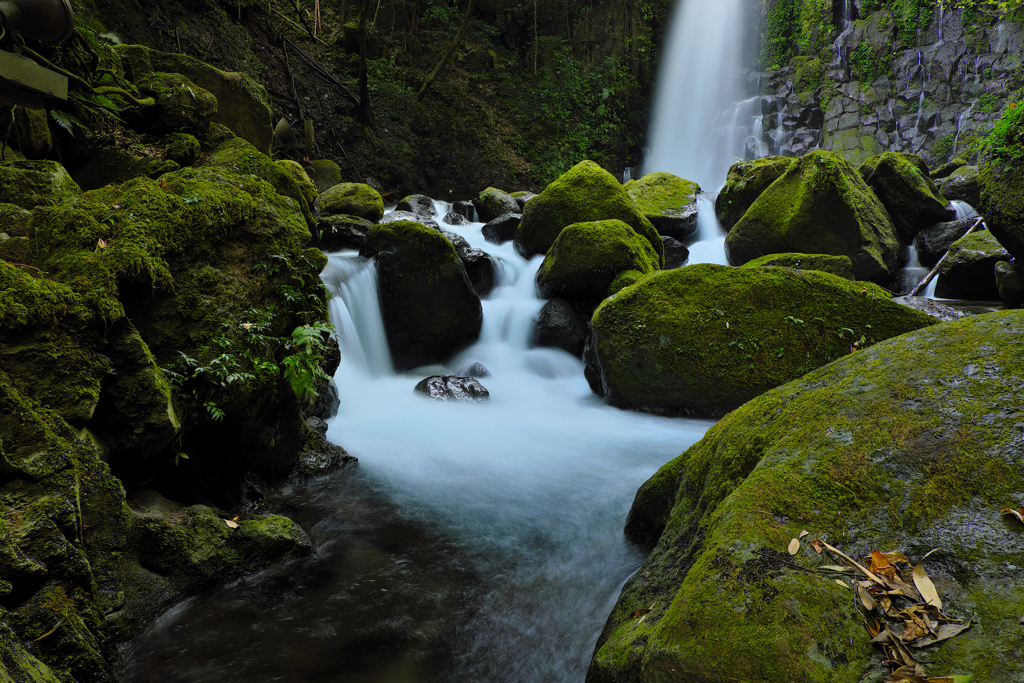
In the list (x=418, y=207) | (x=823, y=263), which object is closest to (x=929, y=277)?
(x=823, y=263)

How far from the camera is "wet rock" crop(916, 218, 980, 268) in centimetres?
1113

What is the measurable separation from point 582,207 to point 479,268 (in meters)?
2.42

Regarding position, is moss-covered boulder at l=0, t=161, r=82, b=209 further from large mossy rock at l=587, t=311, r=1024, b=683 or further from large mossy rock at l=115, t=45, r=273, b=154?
large mossy rock at l=115, t=45, r=273, b=154

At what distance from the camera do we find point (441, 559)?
11.4 feet

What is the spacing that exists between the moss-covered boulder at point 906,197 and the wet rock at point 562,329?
871 centimetres

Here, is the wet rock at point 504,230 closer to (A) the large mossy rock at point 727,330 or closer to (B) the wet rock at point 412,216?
(B) the wet rock at point 412,216

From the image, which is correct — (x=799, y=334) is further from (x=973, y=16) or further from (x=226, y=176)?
(x=973, y=16)

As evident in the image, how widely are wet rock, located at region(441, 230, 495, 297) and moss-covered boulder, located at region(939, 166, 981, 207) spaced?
12956 mm

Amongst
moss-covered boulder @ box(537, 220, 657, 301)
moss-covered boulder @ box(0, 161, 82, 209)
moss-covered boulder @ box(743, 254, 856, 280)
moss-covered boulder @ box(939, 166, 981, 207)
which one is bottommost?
moss-covered boulder @ box(939, 166, 981, 207)

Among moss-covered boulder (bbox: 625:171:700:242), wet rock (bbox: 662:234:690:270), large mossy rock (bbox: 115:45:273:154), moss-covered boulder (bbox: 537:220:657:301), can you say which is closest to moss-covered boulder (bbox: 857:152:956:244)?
moss-covered boulder (bbox: 625:171:700:242)

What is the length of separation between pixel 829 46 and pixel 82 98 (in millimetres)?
28951

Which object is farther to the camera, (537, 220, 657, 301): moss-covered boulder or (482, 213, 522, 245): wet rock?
(482, 213, 522, 245): wet rock

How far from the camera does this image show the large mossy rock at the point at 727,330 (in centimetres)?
577

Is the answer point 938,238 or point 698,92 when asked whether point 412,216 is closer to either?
point 938,238
